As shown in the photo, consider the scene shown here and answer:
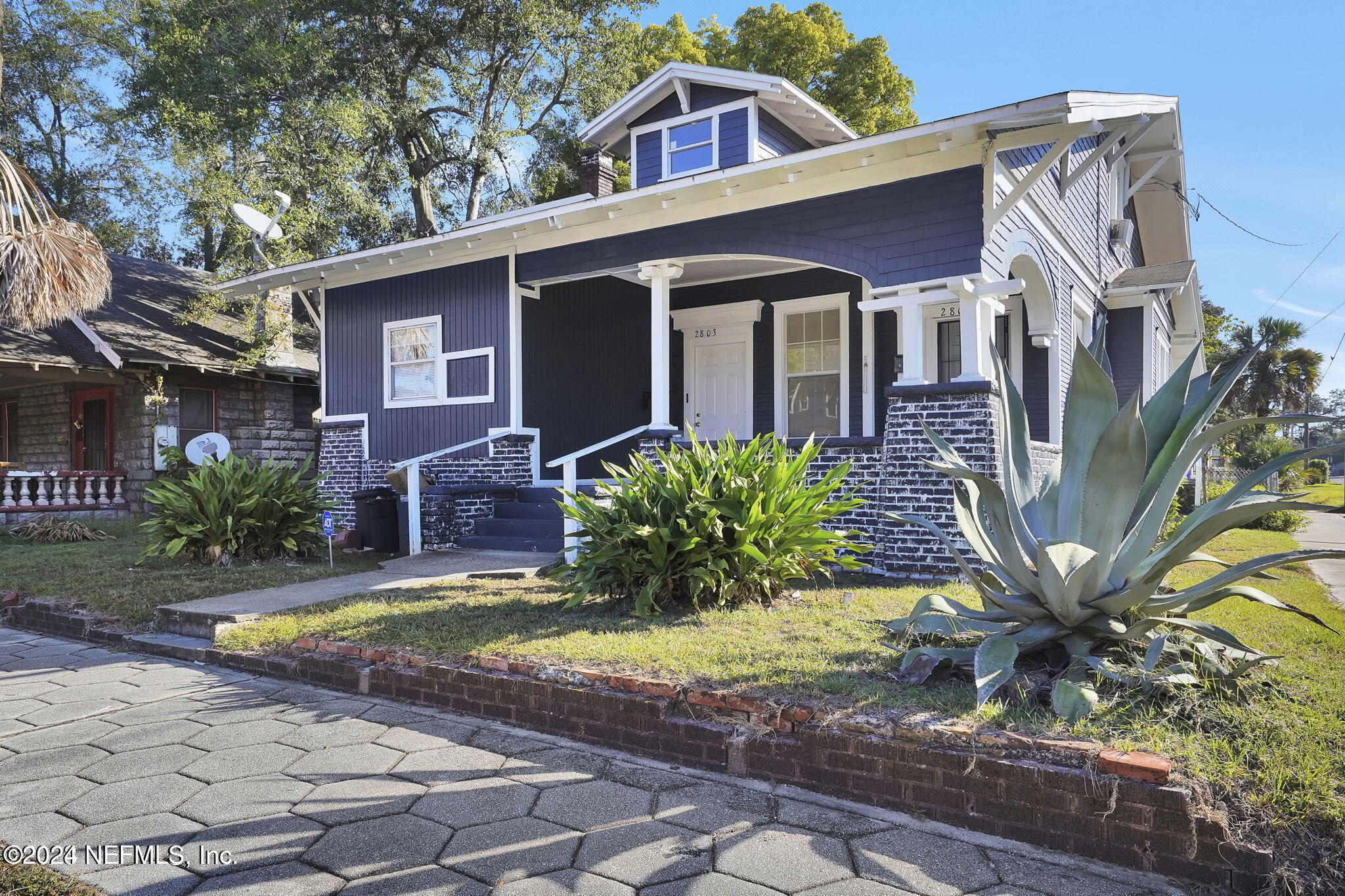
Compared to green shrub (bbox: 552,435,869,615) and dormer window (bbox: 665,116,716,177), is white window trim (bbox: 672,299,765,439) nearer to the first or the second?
dormer window (bbox: 665,116,716,177)

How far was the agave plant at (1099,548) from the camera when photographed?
3.41m

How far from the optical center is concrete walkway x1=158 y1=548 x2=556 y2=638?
19.9 ft

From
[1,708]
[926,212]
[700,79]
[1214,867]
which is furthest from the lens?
[700,79]

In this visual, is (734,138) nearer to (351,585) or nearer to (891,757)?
(351,585)

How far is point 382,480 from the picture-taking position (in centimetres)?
1202

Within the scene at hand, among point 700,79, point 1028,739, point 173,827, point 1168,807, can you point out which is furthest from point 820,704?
point 700,79

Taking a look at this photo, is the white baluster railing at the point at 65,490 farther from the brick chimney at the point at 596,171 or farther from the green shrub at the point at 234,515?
the brick chimney at the point at 596,171

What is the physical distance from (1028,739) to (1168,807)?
0.47 metres

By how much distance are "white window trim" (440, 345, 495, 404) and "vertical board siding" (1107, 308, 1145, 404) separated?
853 centimetres

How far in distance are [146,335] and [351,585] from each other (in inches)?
421

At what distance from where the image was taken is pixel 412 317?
11.8 metres

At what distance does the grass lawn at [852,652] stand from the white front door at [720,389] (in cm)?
573

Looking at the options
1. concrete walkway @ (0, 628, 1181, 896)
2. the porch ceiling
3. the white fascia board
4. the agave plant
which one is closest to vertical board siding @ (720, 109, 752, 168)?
the white fascia board

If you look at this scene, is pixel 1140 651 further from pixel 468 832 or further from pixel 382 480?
pixel 382 480
